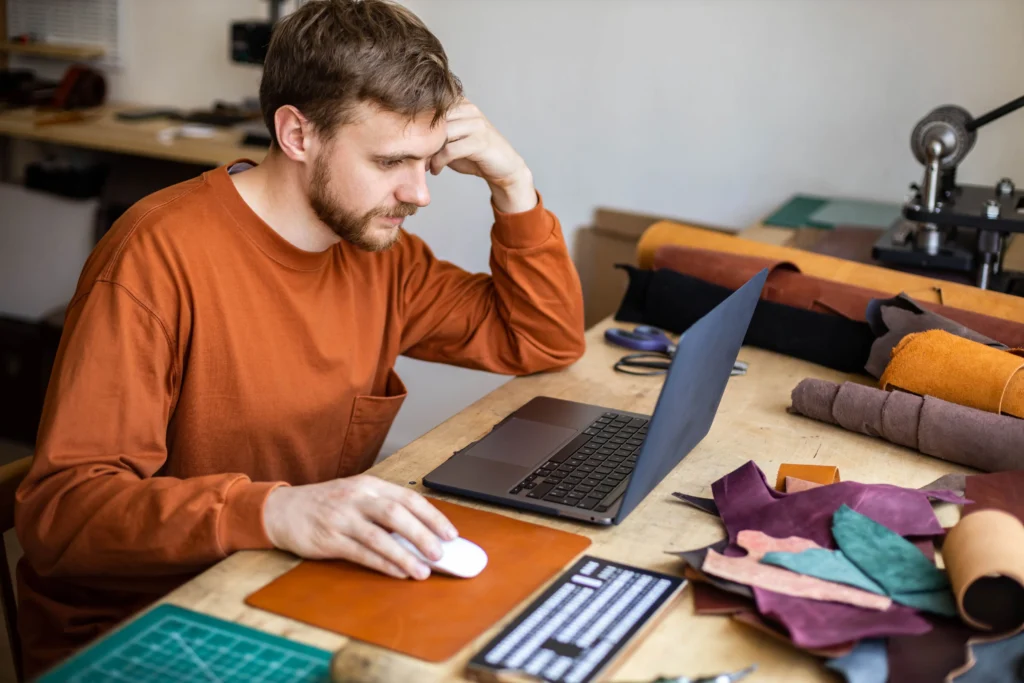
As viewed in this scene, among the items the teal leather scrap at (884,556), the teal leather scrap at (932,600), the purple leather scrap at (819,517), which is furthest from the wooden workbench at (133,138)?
the teal leather scrap at (932,600)

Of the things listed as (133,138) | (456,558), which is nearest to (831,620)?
(456,558)

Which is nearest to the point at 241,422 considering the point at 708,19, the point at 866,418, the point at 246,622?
the point at 246,622

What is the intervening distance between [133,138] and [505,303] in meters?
1.78

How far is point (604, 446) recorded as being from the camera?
50.8 inches

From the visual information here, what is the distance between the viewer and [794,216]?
231 cm

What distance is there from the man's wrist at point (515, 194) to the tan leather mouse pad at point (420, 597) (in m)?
0.62

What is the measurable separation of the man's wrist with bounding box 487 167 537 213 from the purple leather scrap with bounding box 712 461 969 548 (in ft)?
1.90

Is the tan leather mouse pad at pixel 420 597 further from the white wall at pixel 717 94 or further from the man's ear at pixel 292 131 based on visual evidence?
the white wall at pixel 717 94

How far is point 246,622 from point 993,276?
1.40 m

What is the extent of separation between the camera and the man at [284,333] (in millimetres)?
1024

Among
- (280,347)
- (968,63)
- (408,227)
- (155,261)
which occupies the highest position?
(968,63)

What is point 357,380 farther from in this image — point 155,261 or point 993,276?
point 993,276

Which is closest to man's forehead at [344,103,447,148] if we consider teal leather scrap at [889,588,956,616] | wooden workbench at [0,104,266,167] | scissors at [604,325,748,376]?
scissors at [604,325,748,376]

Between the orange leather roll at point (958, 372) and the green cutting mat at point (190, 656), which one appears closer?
the green cutting mat at point (190, 656)
